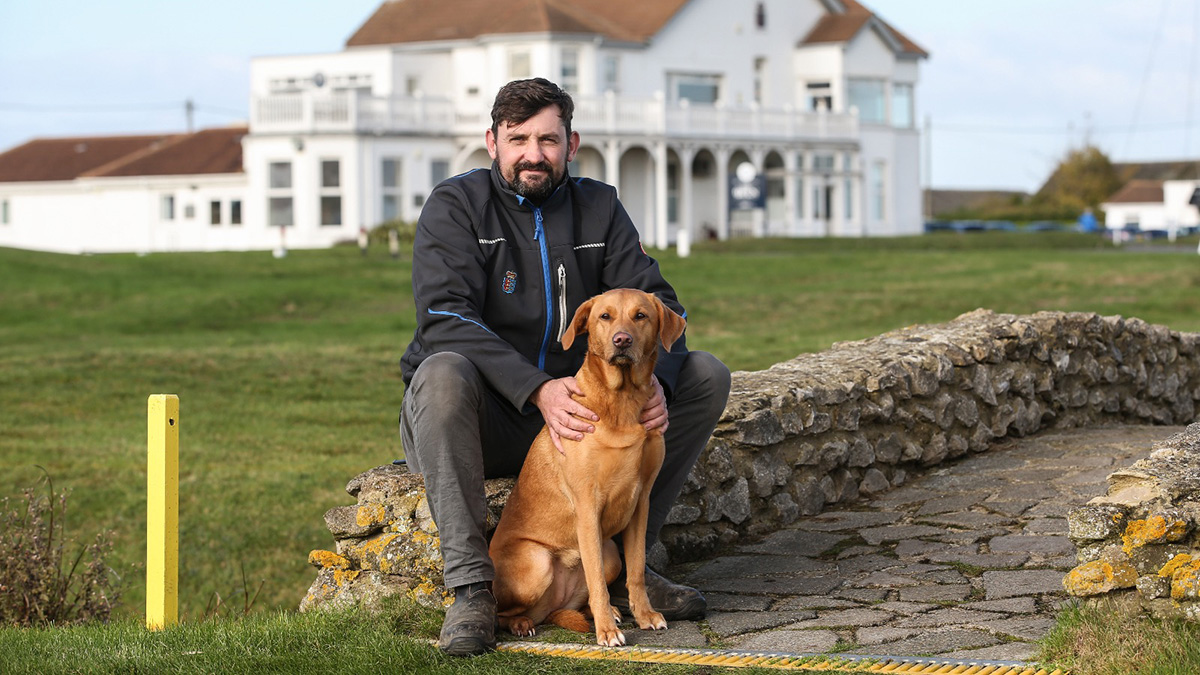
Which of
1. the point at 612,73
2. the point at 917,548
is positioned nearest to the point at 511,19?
the point at 612,73

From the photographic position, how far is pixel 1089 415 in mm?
10086

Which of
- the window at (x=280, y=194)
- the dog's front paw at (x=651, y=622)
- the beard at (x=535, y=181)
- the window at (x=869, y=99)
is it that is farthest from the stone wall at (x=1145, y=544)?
the window at (x=869, y=99)

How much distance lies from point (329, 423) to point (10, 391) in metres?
4.12

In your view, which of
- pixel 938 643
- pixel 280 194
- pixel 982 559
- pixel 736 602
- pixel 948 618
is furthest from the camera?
pixel 280 194

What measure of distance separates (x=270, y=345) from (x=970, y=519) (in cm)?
1444

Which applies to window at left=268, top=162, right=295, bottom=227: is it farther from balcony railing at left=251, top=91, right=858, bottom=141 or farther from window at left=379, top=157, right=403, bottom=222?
window at left=379, top=157, right=403, bottom=222

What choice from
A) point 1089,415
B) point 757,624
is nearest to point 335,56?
point 1089,415

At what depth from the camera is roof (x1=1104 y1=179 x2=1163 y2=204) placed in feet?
273

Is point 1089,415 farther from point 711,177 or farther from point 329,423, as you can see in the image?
point 711,177

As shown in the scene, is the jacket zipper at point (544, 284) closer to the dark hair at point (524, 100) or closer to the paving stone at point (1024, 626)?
the dark hair at point (524, 100)

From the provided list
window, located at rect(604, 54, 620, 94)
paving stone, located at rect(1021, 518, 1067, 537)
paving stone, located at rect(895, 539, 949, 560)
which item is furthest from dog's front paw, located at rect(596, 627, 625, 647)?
window, located at rect(604, 54, 620, 94)

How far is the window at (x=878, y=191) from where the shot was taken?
53969 millimetres

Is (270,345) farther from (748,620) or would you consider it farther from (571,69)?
(571,69)

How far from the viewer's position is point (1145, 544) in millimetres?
4867
